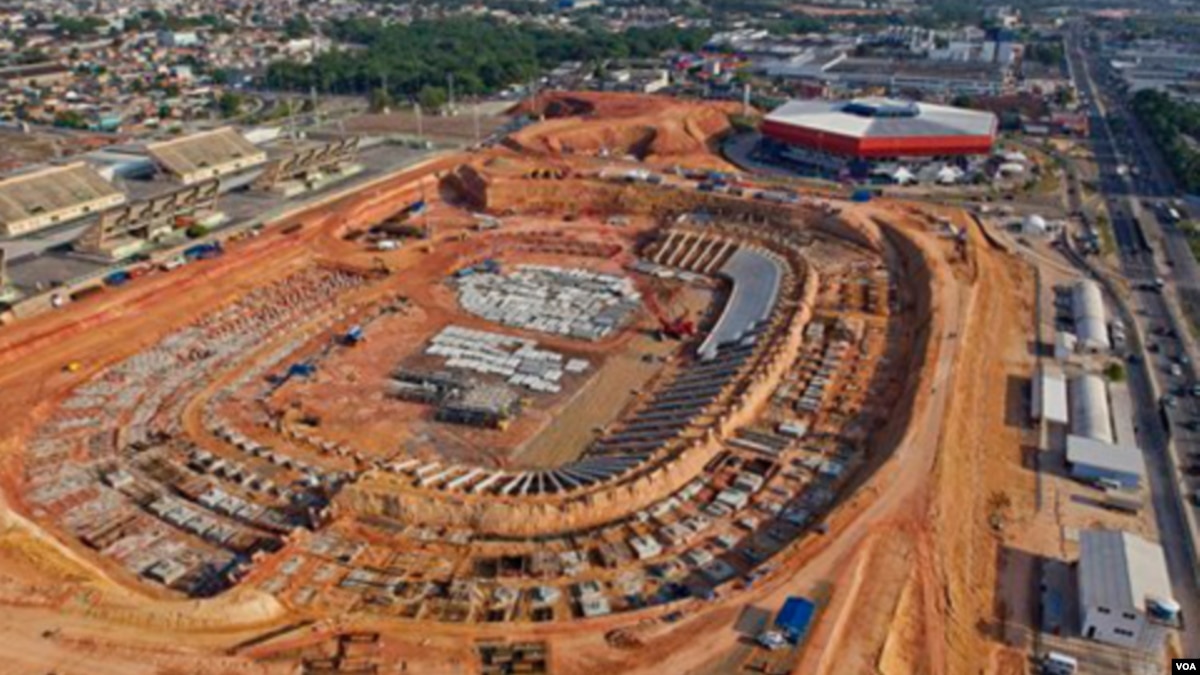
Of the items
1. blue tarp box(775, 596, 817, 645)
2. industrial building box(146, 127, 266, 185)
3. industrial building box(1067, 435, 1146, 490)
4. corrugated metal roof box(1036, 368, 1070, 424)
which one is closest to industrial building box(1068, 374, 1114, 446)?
corrugated metal roof box(1036, 368, 1070, 424)

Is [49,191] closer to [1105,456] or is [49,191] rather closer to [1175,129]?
[1105,456]

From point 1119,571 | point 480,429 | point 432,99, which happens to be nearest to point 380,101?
point 432,99

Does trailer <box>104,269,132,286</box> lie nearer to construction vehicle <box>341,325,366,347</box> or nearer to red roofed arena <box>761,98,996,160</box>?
construction vehicle <box>341,325,366,347</box>

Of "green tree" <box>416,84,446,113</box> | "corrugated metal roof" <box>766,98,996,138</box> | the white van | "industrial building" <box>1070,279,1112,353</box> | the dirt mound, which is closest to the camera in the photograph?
the white van


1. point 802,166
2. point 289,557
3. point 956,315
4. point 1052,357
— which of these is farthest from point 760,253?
point 289,557

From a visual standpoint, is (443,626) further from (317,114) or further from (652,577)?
(317,114)

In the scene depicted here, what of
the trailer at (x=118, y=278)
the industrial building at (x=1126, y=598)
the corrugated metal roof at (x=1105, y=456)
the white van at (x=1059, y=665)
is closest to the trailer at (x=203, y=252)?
the trailer at (x=118, y=278)

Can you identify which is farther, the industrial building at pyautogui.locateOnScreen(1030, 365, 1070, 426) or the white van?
the industrial building at pyautogui.locateOnScreen(1030, 365, 1070, 426)
